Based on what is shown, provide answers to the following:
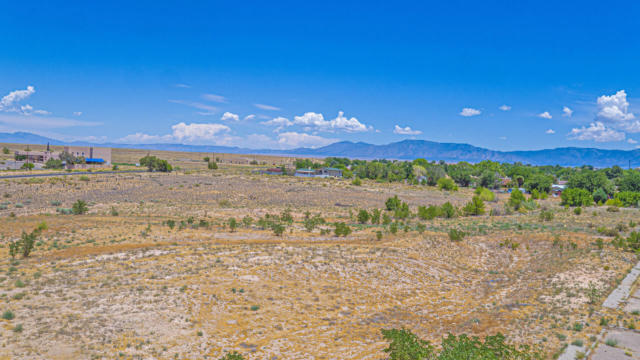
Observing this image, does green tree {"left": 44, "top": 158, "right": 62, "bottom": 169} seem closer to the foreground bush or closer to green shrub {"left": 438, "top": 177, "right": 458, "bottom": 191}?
green shrub {"left": 438, "top": 177, "right": 458, "bottom": 191}

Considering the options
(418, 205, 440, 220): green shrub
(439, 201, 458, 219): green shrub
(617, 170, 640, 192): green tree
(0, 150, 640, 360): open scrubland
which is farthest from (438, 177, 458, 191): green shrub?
(0, 150, 640, 360): open scrubland

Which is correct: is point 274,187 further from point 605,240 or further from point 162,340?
point 162,340

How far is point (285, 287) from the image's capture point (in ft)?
46.5

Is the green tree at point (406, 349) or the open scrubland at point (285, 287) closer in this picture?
the green tree at point (406, 349)

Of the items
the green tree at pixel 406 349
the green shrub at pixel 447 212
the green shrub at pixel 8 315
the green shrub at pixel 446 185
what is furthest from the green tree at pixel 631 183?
the green shrub at pixel 8 315

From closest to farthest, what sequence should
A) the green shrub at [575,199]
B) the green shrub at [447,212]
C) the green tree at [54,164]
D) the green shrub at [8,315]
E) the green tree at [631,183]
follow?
the green shrub at [8,315]
the green shrub at [447,212]
the green shrub at [575,199]
the green tree at [631,183]
the green tree at [54,164]

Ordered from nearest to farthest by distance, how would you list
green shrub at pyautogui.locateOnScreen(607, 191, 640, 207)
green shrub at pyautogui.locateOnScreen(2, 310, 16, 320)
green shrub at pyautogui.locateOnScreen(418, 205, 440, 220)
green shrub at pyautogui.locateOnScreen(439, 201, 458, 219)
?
green shrub at pyautogui.locateOnScreen(2, 310, 16, 320)
green shrub at pyautogui.locateOnScreen(418, 205, 440, 220)
green shrub at pyautogui.locateOnScreen(439, 201, 458, 219)
green shrub at pyautogui.locateOnScreen(607, 191, 640, 207)

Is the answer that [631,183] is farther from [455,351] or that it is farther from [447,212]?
[455,351]

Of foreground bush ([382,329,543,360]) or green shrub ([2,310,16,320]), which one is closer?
foreground bush ([382,329,543,360])

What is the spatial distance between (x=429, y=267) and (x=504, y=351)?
29.4 ft

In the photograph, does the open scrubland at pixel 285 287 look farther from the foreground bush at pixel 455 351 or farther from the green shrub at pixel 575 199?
the green shrub at pixel 575 199

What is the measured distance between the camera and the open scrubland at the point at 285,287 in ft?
32.7

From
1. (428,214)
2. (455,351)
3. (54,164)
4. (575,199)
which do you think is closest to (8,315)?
(455,351)

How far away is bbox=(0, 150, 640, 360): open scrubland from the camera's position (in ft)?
32.7
